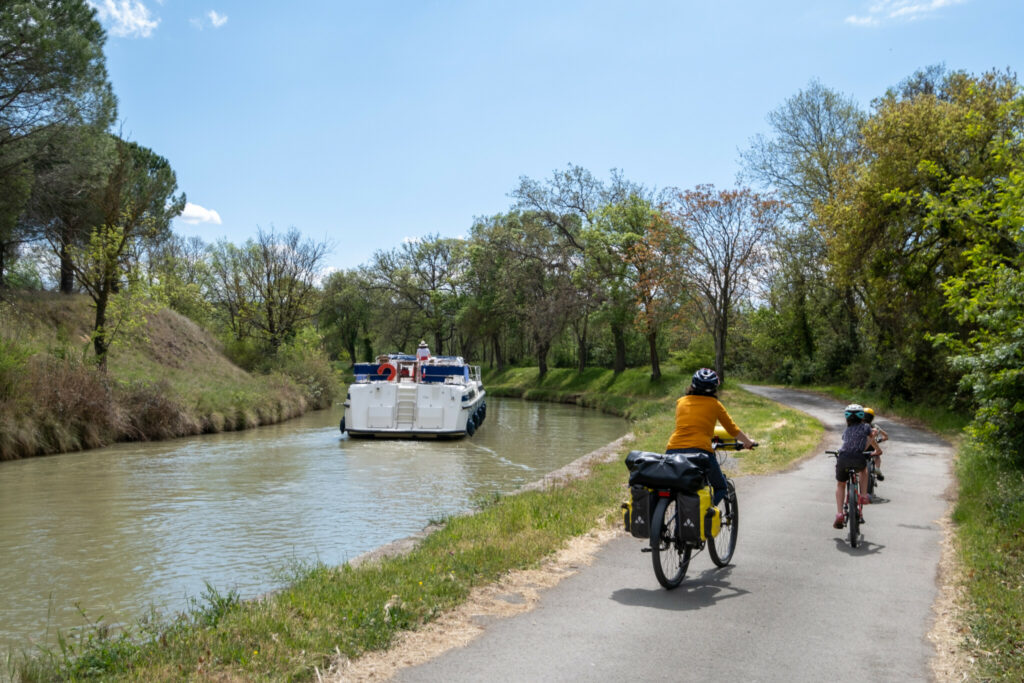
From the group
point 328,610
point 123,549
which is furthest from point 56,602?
point 328,610

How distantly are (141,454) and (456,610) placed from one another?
16038mm

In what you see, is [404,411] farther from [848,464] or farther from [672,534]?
[672,534]

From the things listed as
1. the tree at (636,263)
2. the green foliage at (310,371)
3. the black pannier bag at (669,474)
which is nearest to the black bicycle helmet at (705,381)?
the black pannier bag at (669,474)

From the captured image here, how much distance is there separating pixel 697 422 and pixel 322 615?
3.50 metres

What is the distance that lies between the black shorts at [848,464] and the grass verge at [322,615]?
8.42 ft

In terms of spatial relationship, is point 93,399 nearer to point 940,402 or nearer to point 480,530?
point 480,530

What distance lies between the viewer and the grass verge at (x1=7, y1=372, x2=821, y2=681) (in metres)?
4.66

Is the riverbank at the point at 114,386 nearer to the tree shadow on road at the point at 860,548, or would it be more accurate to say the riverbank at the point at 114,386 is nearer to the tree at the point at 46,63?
the tree at the point at 46,63

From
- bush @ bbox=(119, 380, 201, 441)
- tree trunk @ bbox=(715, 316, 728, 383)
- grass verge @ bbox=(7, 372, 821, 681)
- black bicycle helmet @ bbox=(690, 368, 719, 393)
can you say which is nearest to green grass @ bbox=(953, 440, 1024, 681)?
black bicycle helmet @ bbox=(690, 368, 719, 393)

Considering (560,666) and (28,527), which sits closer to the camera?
(560,666)

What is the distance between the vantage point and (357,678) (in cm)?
452

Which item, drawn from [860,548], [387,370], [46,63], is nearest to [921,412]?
[387,370]

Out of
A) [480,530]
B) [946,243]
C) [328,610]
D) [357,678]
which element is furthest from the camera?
[946,243]

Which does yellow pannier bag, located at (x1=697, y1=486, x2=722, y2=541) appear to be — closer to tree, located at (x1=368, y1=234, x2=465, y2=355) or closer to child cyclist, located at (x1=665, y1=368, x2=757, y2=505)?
child cyclist, located at (x1=665, y1=368, x2=757, y2=505)
